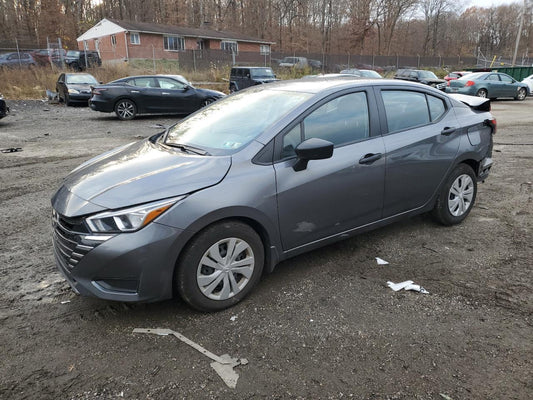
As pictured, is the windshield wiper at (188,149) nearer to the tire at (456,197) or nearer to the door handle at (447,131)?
the door handle at (447,131)

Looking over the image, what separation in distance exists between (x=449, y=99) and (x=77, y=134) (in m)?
10.0

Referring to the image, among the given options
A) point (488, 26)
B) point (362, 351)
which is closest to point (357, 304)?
point (362, 351)

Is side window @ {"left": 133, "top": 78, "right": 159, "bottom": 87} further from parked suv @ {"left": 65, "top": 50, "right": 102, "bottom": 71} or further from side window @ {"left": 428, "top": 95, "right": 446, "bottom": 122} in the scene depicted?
parked suv @ {"left": 65, "top": 50, "right": 102, "bottom": 71}

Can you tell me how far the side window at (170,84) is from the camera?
14.6 m

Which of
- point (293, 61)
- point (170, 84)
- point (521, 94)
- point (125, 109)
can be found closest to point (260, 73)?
point (170, 84)

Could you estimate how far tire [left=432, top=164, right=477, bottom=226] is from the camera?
4.45 metres

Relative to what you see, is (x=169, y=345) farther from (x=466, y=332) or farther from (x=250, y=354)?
(x=466, y=332)

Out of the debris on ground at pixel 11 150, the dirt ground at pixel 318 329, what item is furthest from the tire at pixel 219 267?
the debris on ground at pixel 11 150

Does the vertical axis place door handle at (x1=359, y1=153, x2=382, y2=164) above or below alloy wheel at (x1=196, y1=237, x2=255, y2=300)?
above

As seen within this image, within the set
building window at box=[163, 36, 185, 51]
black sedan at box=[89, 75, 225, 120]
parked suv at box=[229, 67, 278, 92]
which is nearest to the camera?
black sedan at box=[89, 75, 225, 120]

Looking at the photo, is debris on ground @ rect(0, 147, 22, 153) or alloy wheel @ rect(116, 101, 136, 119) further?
alloy wheel @ rect(116, 101, 136, 119)

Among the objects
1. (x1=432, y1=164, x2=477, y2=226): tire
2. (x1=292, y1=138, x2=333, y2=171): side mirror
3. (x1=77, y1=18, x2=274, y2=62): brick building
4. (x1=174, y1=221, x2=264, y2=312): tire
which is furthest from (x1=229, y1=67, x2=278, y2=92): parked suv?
(x1=174, y1=221, x2=264, y2=312): tire

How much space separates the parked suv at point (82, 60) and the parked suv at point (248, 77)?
11682 mm

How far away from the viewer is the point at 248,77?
20.7 m
